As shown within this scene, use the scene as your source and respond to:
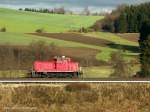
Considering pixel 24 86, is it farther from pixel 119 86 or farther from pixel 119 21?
pixel 119 21

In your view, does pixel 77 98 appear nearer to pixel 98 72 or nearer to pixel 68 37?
pixel 98 72

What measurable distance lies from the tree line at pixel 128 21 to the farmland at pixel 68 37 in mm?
3547

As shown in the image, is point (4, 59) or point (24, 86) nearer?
point (24, 86)

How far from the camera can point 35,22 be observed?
125 meters

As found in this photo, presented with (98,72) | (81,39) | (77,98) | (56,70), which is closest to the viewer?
(77,98)

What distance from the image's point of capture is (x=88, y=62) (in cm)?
7200

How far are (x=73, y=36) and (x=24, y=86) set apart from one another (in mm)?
71739

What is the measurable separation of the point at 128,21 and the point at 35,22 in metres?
28.1

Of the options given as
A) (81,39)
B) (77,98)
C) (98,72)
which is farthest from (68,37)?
(77,98)

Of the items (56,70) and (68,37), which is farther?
(68,37)

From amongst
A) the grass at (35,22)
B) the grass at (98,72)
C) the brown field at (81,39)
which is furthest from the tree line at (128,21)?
the grass at (98,72)

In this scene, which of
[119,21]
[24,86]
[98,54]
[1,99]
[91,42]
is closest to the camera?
[1,99]

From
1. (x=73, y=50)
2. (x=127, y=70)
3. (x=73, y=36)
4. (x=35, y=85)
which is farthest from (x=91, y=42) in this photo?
(x=35, y=85)

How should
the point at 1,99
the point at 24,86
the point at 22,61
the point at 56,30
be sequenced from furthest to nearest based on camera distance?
the point at 56,30, the point at 22,61, the point at 24,86, the point at 1,99
